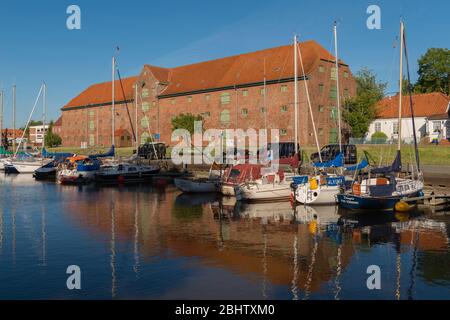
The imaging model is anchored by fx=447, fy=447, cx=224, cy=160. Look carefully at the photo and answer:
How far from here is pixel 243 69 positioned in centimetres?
7838

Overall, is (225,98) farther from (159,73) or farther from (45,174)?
(45,174)

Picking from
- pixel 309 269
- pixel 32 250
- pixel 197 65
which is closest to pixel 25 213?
pixel 32 250

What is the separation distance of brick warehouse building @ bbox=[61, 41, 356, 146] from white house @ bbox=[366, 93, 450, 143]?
7279mm

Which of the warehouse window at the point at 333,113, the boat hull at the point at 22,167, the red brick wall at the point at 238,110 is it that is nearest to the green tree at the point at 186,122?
the red brick wall at the point at 238,110

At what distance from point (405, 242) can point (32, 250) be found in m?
Result: 17.2

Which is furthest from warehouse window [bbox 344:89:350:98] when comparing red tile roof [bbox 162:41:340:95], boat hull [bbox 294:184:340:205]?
boat hull [bbox 294:184:340:205]

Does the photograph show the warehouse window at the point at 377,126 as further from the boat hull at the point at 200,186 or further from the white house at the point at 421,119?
the boat hull at the point at 200,186

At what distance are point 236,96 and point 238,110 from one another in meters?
2.48

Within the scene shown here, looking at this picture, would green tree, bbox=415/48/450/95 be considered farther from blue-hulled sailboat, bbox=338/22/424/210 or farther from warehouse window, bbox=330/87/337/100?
blue-hulled sailboat, bbox=338/22/424/210

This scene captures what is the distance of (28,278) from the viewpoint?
15.8 m

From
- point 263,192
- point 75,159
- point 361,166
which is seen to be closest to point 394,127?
point 361,166

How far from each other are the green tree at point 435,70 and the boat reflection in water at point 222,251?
72141 millimetres

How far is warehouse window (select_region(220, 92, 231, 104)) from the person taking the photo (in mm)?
76938

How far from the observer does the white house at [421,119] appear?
64.9 metres
